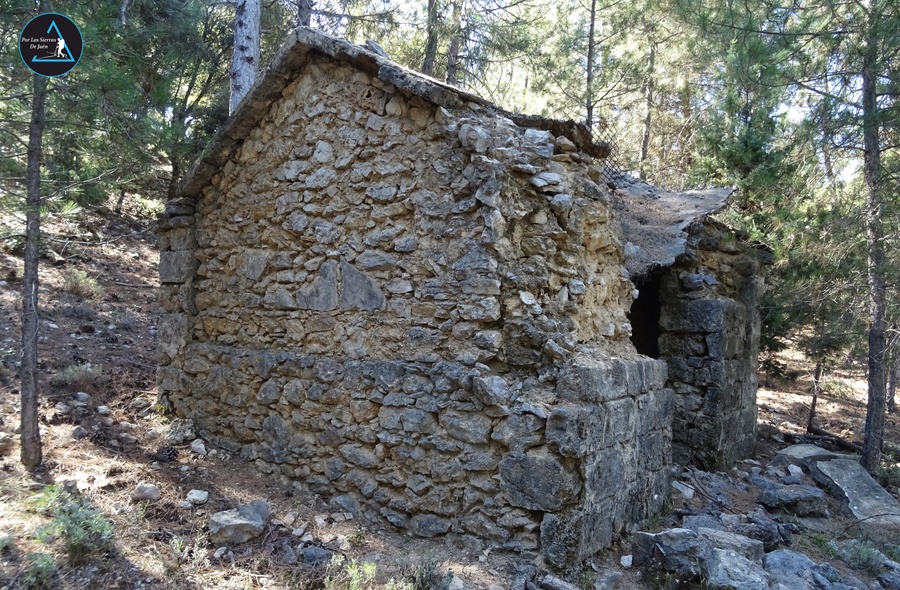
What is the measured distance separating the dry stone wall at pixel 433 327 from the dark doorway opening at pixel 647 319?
305cm

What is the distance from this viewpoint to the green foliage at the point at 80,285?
9.60m

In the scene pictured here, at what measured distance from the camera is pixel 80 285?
963 cm

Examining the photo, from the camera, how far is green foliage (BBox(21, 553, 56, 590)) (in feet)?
11.4

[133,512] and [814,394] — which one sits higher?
[814,394]

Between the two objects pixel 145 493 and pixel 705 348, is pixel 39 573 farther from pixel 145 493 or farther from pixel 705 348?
pixel 705 348

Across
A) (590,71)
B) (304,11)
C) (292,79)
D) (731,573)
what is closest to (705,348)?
(731,573)

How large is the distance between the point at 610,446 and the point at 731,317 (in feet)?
13.3

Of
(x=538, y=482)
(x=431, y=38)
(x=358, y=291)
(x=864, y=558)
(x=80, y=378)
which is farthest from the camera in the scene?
(x=431, y=38)

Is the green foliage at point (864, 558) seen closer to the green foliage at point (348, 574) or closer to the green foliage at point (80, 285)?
the green foliage at point (348, 574)

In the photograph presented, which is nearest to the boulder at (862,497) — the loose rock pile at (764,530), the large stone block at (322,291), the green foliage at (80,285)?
the loose rock pile at (764,530)

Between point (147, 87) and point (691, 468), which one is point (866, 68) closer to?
point (691, 468)

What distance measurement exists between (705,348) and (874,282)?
9.16 ft

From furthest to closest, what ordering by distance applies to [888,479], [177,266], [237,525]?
1. [888,479]
2. [177,266]
3. [237,525]

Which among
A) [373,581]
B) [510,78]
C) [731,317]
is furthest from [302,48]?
[510,78]
